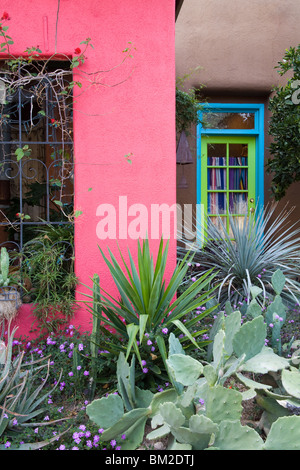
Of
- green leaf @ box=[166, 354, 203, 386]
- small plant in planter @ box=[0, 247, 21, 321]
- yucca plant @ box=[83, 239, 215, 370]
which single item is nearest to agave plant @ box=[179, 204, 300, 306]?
yucca plant @ box=[83, 239, 215, 370]

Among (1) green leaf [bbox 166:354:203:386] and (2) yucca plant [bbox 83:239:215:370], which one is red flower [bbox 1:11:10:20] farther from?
(1) green leaf [bbox 166:354:203:386]

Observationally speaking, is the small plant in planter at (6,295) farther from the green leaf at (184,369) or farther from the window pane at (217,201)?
the window pane at (217,201)

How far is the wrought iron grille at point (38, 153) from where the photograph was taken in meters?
3.64

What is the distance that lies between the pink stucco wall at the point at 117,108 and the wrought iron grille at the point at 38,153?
0.16 meters

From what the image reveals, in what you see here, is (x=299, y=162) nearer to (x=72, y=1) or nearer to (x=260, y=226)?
(x=260, y=226)

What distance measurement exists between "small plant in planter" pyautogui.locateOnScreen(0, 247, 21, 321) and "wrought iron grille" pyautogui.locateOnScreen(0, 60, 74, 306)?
0.12 meters

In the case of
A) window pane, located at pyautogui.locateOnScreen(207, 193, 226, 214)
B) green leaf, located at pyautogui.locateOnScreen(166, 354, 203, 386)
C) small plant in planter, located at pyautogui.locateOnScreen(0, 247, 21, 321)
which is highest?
window pane, located at pyautogui.locateOnScreen(207, 193, 226, 214)

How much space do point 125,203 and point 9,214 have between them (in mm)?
2297

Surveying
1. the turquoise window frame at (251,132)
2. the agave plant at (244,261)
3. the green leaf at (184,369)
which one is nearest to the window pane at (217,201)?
the turquoise window frame at (251,132)

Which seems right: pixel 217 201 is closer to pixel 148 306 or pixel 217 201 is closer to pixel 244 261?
pixel 244 261

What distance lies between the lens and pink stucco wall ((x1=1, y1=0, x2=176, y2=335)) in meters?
3.67

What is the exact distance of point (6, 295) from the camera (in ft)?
11.7
